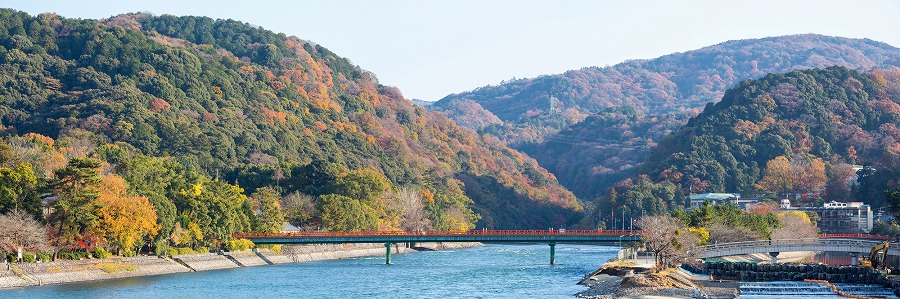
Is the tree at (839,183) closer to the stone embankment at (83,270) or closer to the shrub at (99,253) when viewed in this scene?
the stone embankment at (83,270)

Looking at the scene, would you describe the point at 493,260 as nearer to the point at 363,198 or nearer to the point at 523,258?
the point at 523,258

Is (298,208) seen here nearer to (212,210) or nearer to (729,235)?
(212,210)

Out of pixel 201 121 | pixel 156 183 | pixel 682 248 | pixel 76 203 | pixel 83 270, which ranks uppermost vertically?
pixel 201 121

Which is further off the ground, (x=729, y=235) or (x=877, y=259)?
(x=729, y=235)

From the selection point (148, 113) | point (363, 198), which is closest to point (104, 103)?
point (148, 113)

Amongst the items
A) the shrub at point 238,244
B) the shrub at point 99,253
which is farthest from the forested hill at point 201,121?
the shrub at point 99,253

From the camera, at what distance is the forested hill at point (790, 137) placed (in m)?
174

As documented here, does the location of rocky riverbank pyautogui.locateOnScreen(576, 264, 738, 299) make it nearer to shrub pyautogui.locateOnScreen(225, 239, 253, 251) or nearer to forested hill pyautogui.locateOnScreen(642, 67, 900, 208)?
shrub pyautogui.locateOnScreen(225, 239, 253, 251)

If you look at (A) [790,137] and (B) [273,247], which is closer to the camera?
(B) [273,247]

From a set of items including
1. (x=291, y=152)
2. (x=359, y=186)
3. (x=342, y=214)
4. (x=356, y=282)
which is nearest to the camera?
(x=356, y=282)

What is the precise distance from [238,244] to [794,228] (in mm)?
55728

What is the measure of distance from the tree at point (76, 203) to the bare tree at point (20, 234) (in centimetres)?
313

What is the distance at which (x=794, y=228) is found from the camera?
12144 cm

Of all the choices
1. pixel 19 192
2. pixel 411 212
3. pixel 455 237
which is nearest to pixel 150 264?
pixel 19 192
